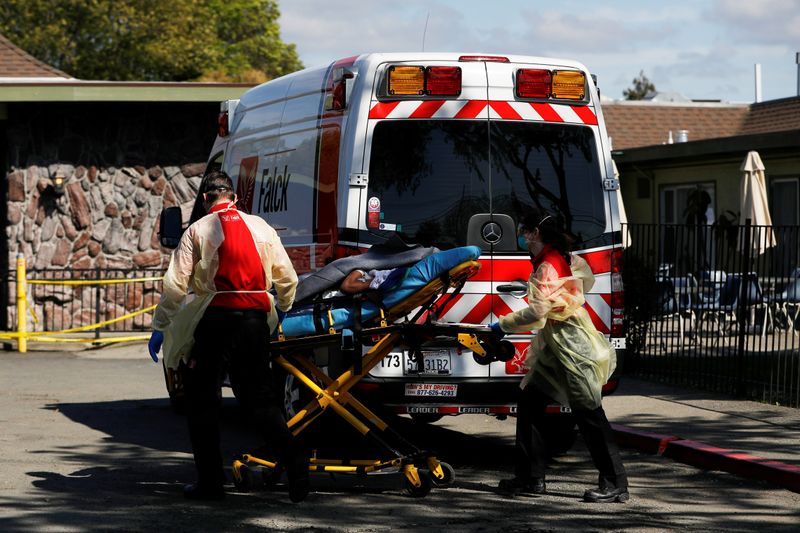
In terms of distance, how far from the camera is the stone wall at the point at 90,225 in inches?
806

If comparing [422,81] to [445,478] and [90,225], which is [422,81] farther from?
[90,225]

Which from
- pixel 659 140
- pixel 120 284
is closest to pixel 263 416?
pixel 120 284

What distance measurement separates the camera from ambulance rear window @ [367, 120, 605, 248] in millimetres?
8836

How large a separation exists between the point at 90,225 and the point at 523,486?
45.0 feet

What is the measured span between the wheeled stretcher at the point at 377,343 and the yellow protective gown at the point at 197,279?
0.33 metres

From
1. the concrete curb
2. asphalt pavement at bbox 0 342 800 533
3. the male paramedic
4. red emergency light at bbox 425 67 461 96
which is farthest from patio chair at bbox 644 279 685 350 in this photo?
the male paramedic

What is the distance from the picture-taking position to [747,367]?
1357 cm

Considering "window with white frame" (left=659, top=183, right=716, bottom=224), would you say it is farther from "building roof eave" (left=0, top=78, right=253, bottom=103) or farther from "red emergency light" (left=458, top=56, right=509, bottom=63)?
"red emergency light" (left=458, top=56, right=509, bottom=63)

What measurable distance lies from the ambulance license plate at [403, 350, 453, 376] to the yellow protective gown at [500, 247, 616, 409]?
675 mm

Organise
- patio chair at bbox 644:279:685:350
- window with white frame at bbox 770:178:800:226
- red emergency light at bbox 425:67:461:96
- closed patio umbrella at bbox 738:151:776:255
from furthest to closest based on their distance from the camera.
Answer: window with white frame at bbox 770:178:800:226
closed patio umbrella at bbox 738:151:776:255
patio chair at bbox 644:279:685:350
red emergency light at bbox 425:67:461:96

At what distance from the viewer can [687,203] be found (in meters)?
27.1

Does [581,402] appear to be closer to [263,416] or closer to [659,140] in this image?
[263,416]

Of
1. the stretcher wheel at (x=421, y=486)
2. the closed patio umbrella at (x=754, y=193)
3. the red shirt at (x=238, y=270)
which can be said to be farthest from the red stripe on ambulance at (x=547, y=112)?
the closed patio umbrella at (x=754, y=193)

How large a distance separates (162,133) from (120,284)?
244cm
